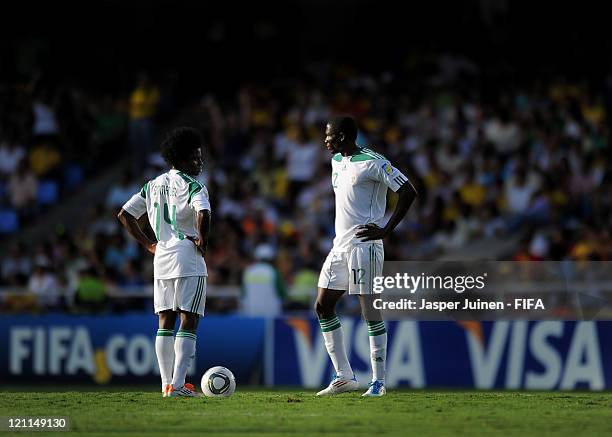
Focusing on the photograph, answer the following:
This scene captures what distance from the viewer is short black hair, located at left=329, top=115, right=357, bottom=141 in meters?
12.5

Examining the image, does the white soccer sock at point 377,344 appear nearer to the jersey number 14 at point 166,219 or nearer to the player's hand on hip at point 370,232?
the player's hand on hip at point 370,232

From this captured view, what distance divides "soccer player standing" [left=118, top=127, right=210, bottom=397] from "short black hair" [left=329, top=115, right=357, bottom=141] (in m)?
1.23

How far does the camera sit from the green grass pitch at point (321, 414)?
10.4 metres

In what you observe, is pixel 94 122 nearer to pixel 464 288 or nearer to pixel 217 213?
pixel 217 213

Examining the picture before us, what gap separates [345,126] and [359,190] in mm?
590

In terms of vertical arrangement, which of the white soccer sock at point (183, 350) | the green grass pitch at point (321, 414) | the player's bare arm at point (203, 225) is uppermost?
the player's bare arm at point (203, 225)

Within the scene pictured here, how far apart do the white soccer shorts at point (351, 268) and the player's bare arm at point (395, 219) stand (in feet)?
0.41

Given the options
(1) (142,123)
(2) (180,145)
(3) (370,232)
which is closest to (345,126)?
(3) (370,232)

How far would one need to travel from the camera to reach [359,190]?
1252 cm

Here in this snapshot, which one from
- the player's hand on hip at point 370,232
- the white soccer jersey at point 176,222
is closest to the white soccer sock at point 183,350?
the white soccer jersey at point 176,222
